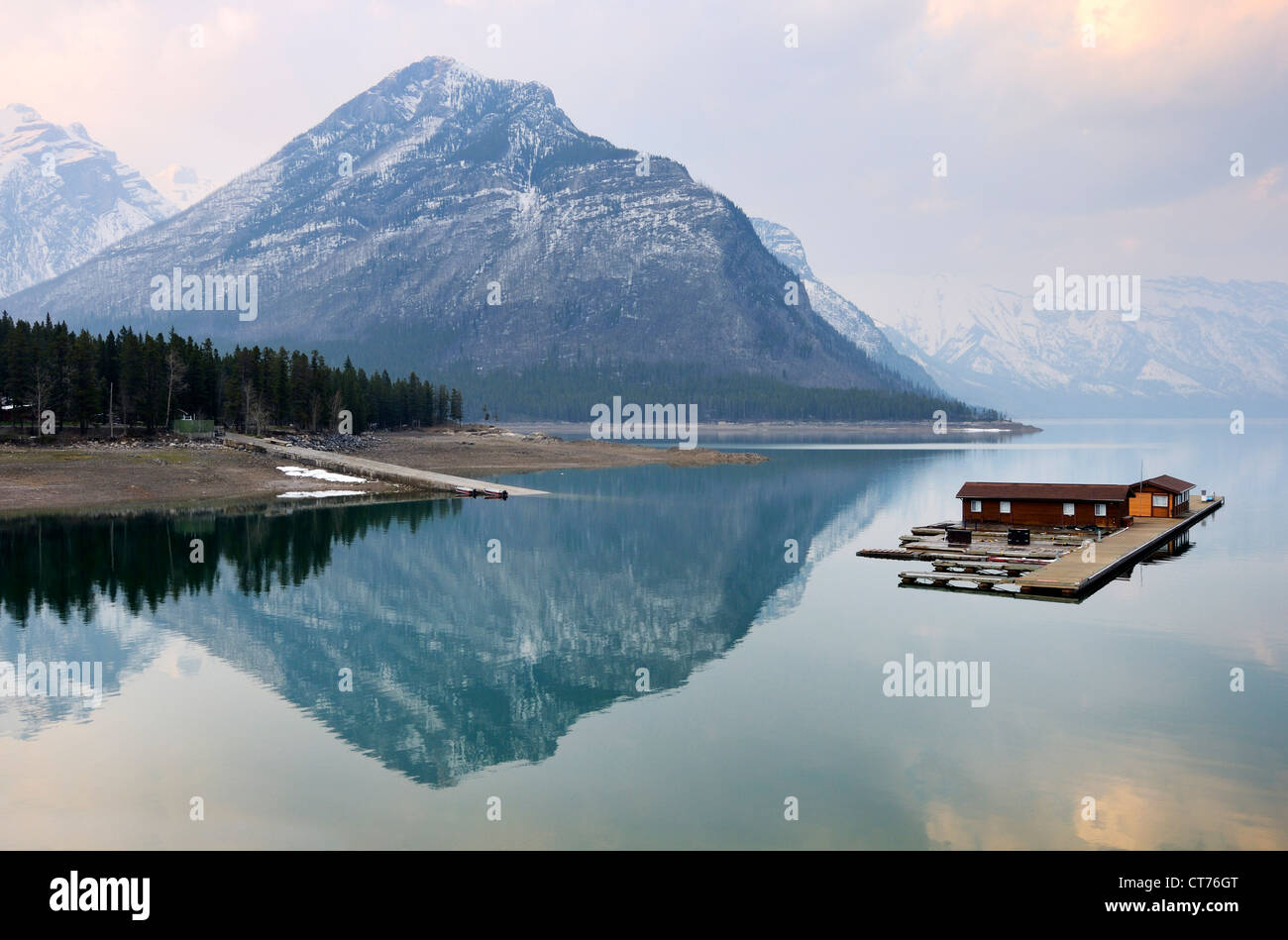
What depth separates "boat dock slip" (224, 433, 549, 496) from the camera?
4158 inches

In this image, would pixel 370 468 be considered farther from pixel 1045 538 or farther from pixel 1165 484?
pixel 1165 484

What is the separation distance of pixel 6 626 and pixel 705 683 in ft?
103

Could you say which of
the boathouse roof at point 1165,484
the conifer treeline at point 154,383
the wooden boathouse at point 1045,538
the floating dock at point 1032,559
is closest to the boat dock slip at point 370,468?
the conifer treeline at point 154,383

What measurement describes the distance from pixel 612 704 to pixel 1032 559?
37.6 m

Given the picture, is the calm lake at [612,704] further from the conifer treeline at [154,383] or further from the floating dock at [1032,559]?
the conifer treeline at [154,383]

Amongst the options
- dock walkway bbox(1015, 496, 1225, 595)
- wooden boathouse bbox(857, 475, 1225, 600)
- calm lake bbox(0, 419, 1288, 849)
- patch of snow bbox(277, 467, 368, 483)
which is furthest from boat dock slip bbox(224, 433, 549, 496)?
dock walkway bbox(1015, 496, 1225, 595)

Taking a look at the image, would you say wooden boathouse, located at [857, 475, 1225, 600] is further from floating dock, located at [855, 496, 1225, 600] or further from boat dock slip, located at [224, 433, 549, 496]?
boat dock slip, located at [224, 433, 549, 496]

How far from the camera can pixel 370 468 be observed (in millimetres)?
114688

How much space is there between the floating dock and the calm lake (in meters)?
1.74

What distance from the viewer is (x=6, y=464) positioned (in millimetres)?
91750

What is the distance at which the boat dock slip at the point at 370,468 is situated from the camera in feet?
347

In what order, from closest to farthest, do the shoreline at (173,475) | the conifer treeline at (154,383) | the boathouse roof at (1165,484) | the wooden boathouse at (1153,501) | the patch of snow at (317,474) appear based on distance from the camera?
the wooden boathouse at (1153,501)
the boathouse roof at (1165,484)
the shoreline at (173,475)
the patch of snow at (317,474)
the conifer treeline at (154,383)

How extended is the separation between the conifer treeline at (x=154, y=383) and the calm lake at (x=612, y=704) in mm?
53274
